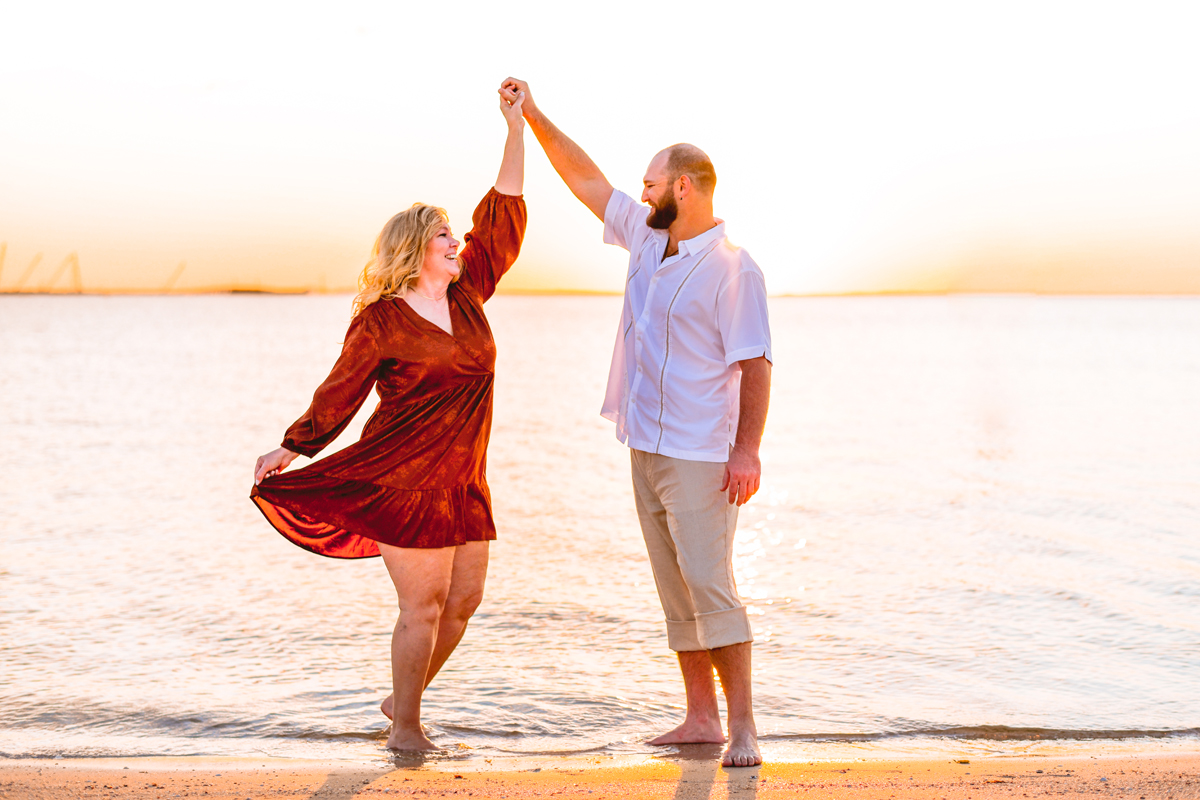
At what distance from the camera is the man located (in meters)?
3.83

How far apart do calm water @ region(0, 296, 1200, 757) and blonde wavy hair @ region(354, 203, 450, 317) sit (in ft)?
6.11

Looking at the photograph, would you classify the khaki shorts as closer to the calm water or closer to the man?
the man

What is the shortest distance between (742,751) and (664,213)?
198 cm

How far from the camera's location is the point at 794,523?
973 cm

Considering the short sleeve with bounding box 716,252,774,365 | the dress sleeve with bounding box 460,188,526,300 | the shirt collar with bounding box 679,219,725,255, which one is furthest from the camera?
the dress sleeve with bounding box 460,188,526,300

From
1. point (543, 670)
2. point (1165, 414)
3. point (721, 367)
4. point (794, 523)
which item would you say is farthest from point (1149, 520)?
point (1165, 414)

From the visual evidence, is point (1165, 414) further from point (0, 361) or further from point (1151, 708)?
point (0, 361)

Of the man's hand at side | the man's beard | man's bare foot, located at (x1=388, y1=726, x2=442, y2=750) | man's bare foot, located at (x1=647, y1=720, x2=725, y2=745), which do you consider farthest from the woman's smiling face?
man's bare foot, located at (x1=647, y1=720, x2=725, y2=745)

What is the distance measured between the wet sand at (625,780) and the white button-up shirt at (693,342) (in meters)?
1.14

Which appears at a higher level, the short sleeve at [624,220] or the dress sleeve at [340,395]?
the short sleeve at [624,220]

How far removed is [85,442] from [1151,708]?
14306mm

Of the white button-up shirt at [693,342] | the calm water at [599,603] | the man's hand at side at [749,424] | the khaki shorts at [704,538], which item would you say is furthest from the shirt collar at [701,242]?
the calm water at [599,603]

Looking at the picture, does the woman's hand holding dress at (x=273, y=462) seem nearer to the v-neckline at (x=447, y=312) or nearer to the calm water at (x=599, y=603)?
the v-neckline at (x=447, y=312)

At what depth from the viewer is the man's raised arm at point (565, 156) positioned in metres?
4.39
